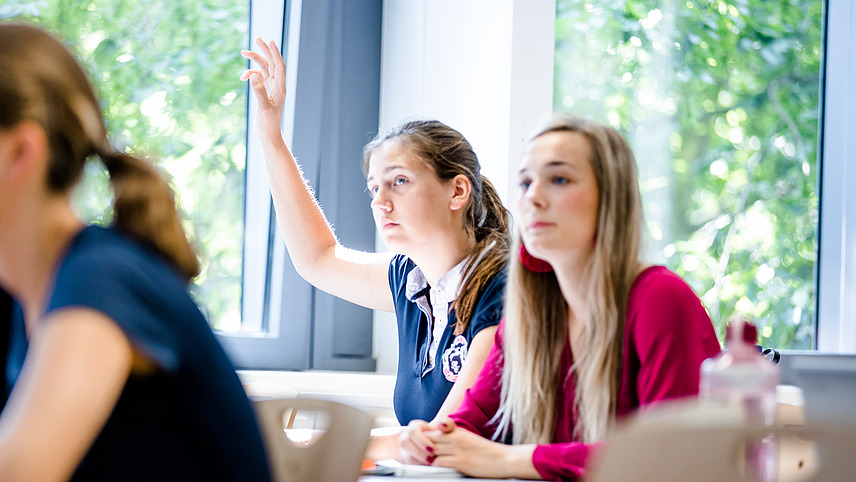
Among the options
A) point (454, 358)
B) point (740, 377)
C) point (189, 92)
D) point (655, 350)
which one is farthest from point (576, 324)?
point (189, 92)

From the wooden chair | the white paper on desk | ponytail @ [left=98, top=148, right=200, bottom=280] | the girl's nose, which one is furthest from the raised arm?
the wooden chair

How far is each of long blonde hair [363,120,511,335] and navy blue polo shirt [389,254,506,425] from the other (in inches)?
4.2

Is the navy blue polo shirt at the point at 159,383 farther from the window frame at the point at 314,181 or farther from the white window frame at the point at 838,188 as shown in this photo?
the white window frame at the point at 838,188

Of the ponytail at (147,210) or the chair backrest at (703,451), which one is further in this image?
the ponytail at (147,210)

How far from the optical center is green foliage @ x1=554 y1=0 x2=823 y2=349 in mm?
3123

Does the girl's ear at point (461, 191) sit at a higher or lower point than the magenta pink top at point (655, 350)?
higher

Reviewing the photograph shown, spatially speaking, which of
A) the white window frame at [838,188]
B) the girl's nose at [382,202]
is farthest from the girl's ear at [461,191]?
the white window frame at [838,188]

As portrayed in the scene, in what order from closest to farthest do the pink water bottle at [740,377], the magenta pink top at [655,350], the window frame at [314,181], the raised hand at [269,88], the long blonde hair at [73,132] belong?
the long blonde hair at [73,132] → the pink water bottle at [740,377] → the magenta pink top at [655,350] → the raised hand at [269,88] → the window frame at [314,181]

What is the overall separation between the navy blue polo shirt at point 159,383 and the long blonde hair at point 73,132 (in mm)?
33

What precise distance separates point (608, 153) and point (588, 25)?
1.55 m

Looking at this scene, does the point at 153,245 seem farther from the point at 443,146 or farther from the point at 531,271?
the point at 443,146

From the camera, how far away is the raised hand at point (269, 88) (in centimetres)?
233

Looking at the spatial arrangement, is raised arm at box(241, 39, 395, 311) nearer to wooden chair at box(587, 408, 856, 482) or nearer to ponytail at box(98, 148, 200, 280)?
ponytail at box(98, 148, 200, 280)

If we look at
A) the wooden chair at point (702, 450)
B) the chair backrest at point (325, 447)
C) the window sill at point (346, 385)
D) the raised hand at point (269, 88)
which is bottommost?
the window sill at point (346, 385)
